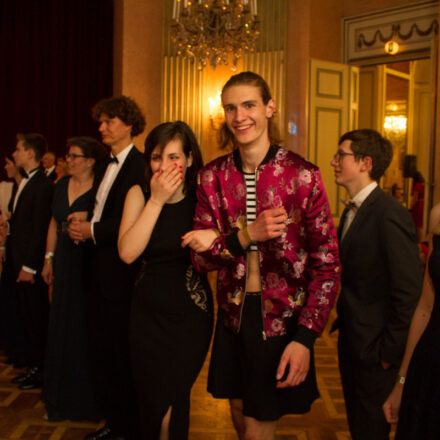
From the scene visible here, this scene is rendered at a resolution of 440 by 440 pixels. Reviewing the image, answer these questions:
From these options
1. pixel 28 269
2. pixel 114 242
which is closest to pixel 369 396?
pixel 114 242

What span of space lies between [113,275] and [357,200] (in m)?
1.22

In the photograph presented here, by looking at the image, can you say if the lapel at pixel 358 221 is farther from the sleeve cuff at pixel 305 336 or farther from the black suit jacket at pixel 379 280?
the sleeve cuff at pixel 305 336

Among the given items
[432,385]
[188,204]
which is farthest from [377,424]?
[188,204]

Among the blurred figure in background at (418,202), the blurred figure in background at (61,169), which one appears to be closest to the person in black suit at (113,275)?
the blurred figure in background at (61,169)

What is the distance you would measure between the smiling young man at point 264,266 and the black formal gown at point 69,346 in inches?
49.2

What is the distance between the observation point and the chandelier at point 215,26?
602 cm

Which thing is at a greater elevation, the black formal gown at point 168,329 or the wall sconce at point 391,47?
the wall sconce at point 391,47

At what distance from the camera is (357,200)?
220 centimetres

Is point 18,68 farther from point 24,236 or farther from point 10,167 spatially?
point 24,236

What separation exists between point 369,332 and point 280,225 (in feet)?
2.21

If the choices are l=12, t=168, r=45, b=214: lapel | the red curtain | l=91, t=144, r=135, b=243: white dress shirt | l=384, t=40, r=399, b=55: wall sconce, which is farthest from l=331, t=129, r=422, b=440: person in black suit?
the red curtain

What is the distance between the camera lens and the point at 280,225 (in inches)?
63.3

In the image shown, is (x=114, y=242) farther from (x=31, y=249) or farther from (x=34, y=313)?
(x=34, y=313)

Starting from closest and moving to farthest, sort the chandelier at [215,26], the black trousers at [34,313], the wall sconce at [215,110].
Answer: the black trousers at [34,313]
the chandelier at [215,26]
the wall sconce at [215,110]
